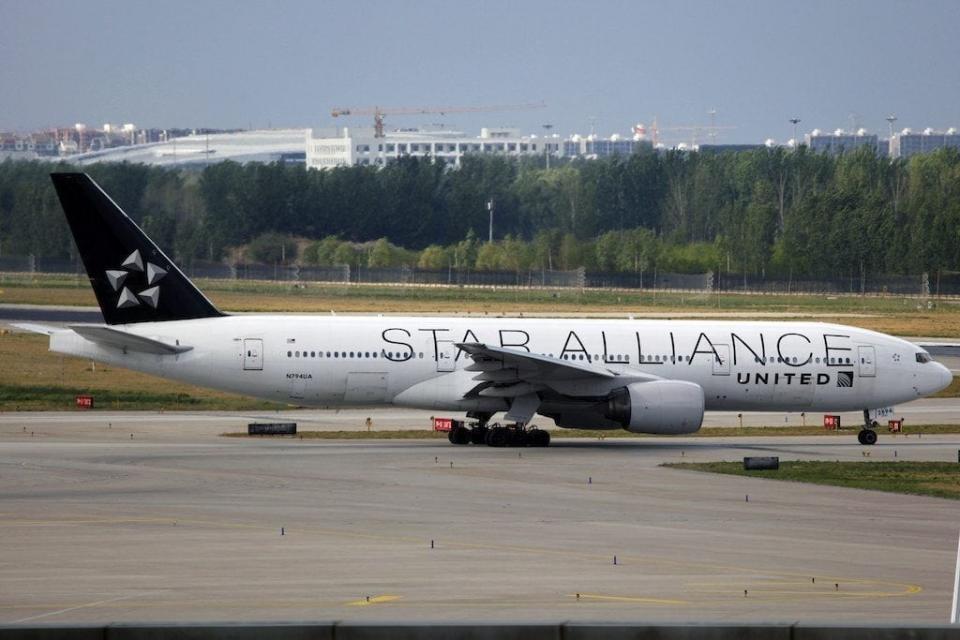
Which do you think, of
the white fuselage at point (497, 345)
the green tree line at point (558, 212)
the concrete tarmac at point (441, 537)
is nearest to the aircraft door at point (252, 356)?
the white fuselage at point (497, 345)

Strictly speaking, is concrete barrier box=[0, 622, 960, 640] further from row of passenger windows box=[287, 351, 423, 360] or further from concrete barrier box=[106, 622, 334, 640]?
row of passenger windows box=[287, 351, 423, 360]

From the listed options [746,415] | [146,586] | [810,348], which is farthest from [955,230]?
[146,586]

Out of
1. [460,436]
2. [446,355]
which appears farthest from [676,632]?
[460,436]

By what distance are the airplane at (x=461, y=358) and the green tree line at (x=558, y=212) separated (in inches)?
Answer: 3324

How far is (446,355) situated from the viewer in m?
39.2

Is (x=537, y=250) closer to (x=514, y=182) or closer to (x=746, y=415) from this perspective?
(x=514, y=182)

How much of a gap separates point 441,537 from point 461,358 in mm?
14846

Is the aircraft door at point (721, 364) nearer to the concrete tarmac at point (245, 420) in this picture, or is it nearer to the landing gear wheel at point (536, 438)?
the concrete tarmac at point (245, 420)

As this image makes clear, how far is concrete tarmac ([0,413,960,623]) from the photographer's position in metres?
19.2

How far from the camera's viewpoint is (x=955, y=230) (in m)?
120

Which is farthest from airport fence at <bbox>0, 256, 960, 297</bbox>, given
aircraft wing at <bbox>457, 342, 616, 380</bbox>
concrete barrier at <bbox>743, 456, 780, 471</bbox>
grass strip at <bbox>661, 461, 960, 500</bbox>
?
concrete barrier at <bbox>743, 456, 780, 471</bbox>

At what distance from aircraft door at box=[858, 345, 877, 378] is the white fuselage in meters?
0.03

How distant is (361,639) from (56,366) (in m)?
46.9

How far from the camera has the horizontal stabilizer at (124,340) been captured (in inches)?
1437
